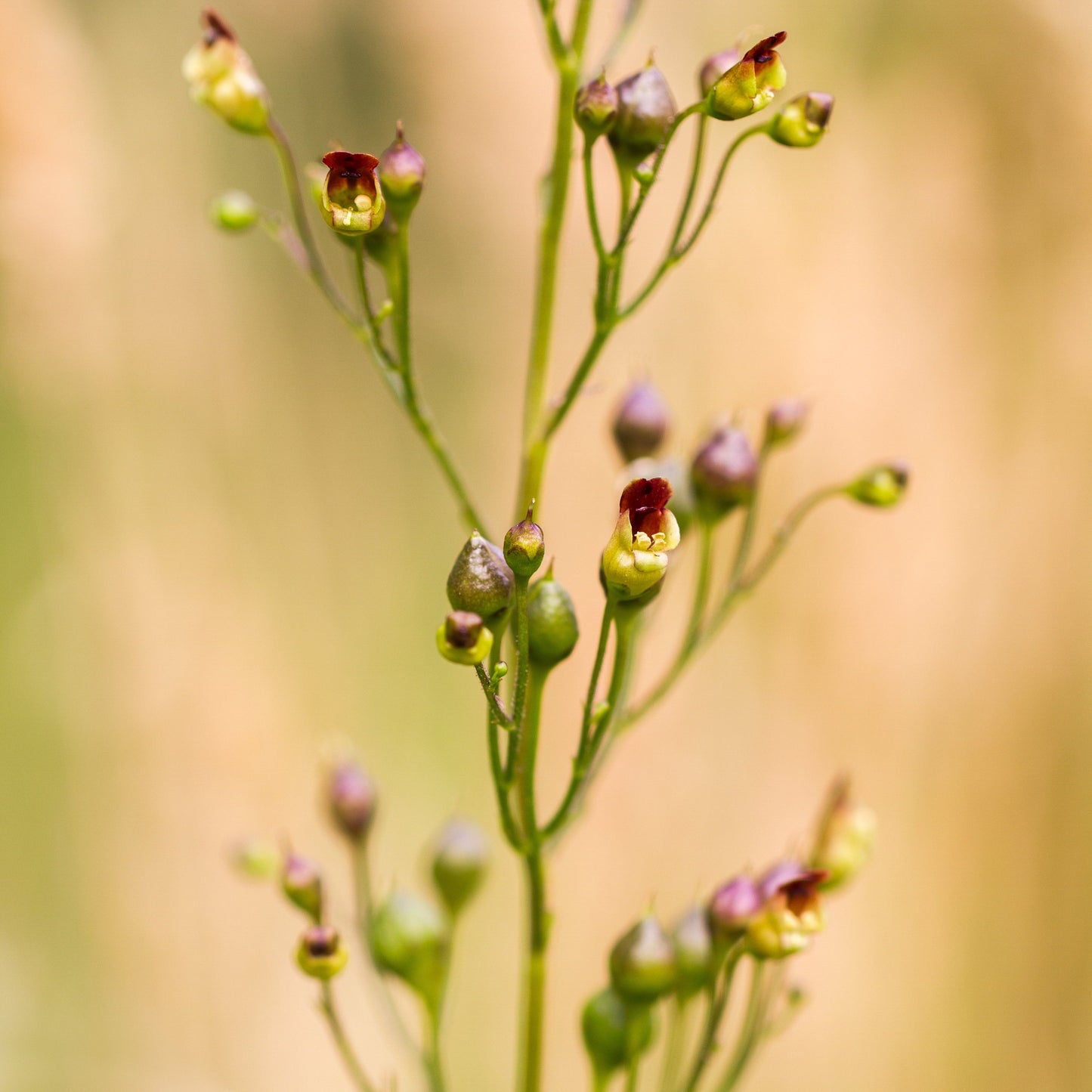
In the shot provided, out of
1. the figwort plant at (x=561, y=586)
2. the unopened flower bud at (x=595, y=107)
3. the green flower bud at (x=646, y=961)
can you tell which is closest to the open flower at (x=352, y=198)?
the figwort plant at (x=561, y=586)

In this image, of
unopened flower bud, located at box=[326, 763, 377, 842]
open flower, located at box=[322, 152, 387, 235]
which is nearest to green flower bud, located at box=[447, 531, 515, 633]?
open flower, located at box=[322, 152, 387, 235]

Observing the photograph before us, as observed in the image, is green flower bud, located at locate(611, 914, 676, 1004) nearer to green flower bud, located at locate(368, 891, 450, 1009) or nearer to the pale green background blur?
green flower bud, located at locate(368, 891, 450, 1009)

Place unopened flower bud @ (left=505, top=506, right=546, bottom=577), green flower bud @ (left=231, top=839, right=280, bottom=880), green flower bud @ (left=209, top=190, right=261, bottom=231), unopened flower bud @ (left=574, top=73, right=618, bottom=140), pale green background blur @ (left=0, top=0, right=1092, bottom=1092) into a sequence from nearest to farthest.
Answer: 1. unopened flower bud @ (left=505, top=506, right=546, bottom=577)
2. unopened flower bud @ (left=574, top=73, right=618, bottom=140)
3. green flower bud @ (left=209, top=190, right=261, bottom=231)
4. green flower bud @ (left=231, top=839, right=280, bottom=880)
5. pale green background blur @ (left=0, top=0, right=1092, bottom=1092)

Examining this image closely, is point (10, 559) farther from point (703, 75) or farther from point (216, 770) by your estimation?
point (703, 75)

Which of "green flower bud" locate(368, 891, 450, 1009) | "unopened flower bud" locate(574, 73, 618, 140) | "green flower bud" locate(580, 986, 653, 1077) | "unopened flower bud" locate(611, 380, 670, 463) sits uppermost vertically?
"unopened flower bud" locate(574, 73, 618, 140)

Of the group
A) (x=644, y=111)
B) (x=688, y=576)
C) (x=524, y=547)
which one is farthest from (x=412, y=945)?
(x=688, y=576)

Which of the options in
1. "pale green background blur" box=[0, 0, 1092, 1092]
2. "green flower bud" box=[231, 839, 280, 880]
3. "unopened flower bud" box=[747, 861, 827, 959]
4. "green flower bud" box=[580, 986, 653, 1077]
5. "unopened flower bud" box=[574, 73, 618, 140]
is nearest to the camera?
"unopened flower bud" box=[574, 73, 618, 140]

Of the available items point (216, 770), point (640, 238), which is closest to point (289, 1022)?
point (216, 770)
